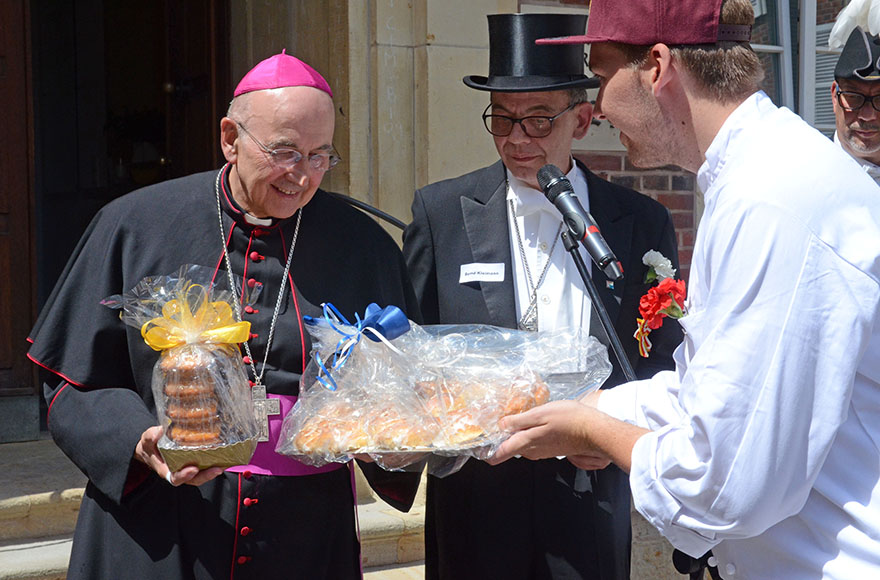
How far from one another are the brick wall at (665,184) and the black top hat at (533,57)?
2.23m

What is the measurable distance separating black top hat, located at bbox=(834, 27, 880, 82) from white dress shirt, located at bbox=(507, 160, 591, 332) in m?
1.76

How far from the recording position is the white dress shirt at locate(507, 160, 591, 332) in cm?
321

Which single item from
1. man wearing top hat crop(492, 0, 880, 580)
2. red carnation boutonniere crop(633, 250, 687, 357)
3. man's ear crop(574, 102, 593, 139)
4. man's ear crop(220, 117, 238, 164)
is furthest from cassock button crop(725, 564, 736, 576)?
man's ear crop(574, 102, 593, 139)

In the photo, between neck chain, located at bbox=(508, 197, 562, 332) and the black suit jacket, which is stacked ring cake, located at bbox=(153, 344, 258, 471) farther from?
neck chain, located at bbox=(508, 197, 562, 332)

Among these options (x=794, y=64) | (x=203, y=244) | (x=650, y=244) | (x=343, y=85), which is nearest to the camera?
(x=203, y=244)

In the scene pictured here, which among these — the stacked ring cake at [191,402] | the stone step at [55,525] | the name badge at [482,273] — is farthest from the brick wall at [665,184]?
the stacked ring cake at [191,402]

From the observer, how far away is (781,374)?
155cm

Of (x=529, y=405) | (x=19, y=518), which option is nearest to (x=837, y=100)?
(x=529, y=405)

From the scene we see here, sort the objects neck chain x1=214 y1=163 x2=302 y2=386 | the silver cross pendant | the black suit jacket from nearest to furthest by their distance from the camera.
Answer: neck chain x1=214 y1=163 x2=302 y2=386
the black suit jacket
the silver cross pendant

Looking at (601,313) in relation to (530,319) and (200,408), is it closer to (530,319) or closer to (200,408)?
(530,319)

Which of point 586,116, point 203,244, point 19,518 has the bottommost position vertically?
point 19,518

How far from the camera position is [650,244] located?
10.9 feet

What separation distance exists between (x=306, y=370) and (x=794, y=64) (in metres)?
5.39

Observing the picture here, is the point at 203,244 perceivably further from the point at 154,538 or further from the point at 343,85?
the point at 343,85
